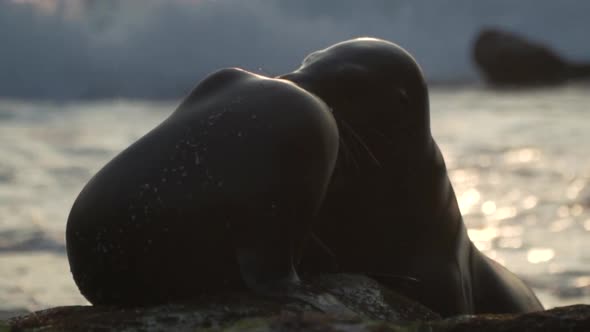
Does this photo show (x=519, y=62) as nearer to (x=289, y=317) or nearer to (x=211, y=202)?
(x=211, y=202)

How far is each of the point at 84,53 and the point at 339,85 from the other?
20.7 metres

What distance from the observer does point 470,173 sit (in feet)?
→ 40.1

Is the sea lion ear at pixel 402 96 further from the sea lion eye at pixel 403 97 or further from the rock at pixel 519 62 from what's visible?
the rock at pixel 519 62

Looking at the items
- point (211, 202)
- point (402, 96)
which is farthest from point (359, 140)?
point (211, 202)

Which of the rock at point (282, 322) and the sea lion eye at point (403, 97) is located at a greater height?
the sea lion eye at point (403, 97)

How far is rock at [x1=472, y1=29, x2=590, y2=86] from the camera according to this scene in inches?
1373

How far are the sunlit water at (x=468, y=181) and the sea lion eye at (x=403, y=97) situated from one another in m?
2.34

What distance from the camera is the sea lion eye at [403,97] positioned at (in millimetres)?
4160

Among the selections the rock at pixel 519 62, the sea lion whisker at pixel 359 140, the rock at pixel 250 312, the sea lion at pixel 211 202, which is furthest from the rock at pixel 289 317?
the rock at pixel 519 62

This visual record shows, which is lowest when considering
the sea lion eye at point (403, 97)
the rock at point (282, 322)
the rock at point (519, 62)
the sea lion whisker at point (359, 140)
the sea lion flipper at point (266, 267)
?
the rock at point (282, 322)

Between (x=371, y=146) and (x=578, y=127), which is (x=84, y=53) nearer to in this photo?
(x=578, y=127)

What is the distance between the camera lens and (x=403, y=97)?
4.18 meters

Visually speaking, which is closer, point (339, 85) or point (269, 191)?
point (269, 191)

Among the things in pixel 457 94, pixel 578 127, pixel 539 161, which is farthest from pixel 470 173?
pixel 457 94
